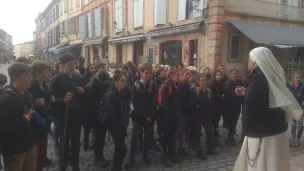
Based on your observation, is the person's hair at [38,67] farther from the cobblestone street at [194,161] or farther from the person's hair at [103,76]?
the cobblestone street at [194,161]

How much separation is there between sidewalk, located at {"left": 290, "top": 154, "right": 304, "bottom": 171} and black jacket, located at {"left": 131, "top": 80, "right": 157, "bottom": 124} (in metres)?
2.54

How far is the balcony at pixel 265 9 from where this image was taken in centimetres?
1202

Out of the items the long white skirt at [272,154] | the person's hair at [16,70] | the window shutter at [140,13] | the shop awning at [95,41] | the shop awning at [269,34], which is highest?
the window shutter at [140,13]

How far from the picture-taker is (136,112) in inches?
170

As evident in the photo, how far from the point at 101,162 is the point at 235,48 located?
9.78 meters

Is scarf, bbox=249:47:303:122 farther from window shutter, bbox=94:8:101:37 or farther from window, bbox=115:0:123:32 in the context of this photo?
window shutter, bbox=94:8:101:37

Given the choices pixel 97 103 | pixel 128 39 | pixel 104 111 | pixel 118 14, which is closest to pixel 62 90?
pixel 104 111

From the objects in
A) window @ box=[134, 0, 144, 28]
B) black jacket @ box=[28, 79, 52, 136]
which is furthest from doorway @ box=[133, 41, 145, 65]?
black jacket @ box=[28, 79, 52, 136]

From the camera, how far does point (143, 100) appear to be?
4324mm

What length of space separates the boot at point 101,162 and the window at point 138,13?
13621 millimetres

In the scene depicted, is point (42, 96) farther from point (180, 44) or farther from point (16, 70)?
point (180, 44)

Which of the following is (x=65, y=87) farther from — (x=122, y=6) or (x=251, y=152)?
(x=122, y=6)

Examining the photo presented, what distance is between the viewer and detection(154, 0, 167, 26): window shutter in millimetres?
14531

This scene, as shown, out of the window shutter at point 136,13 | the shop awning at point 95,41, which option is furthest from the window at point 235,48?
the shop awning at point 95,41
